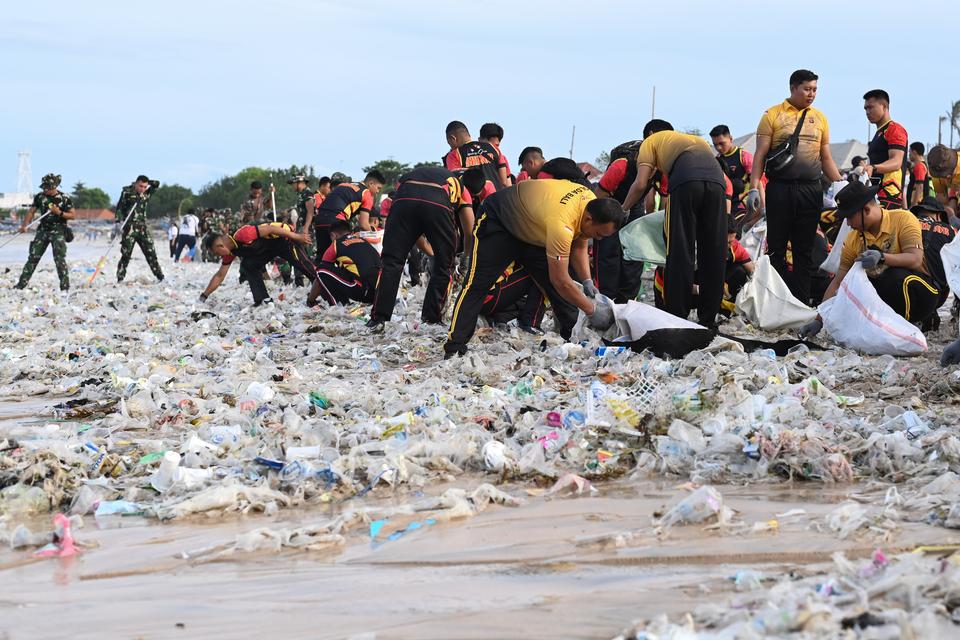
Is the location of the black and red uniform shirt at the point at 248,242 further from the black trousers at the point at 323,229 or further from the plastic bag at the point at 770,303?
the plastic bag at the point at 770,303

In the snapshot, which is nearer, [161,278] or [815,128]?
[815,128]

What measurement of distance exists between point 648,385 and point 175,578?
8.33ft

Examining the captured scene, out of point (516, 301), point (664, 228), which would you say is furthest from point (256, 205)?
point (664, 228)

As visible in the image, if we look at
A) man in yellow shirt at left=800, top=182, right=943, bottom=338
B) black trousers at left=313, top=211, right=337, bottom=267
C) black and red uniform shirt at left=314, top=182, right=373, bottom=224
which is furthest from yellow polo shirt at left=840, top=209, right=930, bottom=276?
black trousers at left=313, top=211, right=337, bottom=267

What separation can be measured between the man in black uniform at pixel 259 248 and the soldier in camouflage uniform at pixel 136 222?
4630mm

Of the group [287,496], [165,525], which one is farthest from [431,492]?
[165,525]

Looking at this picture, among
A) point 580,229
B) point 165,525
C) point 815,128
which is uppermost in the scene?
point 815,128

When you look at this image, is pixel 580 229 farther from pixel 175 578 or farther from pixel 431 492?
pixel 175 578

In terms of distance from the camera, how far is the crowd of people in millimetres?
6234

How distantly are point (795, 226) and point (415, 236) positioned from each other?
8.88 feet

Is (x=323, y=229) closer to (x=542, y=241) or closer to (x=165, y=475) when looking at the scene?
(x=542, y=241)

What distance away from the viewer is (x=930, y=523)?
299 centimetres

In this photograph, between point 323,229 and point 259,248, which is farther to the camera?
point 323,229

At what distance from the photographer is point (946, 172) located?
8.17 metres
